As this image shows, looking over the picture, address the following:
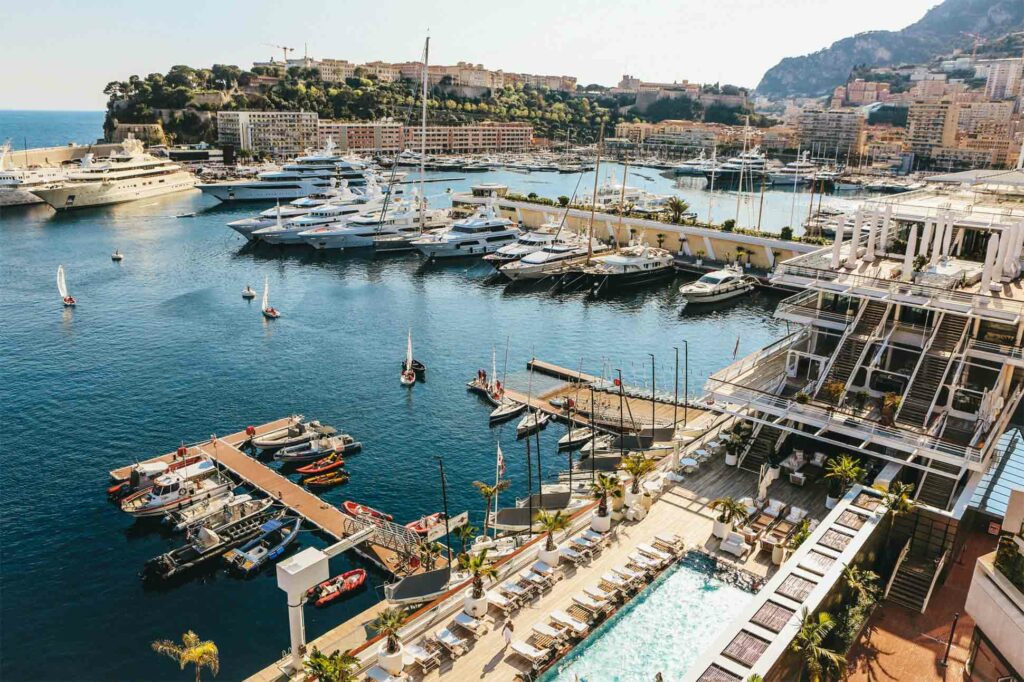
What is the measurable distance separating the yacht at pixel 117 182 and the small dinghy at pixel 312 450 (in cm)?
10515

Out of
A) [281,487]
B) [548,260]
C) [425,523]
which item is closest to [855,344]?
[425,523]

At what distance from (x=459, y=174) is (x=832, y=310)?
170m

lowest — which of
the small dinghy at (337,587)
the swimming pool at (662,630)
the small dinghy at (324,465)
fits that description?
the small dinghy at (337,587)

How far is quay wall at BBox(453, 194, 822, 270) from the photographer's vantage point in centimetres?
7706

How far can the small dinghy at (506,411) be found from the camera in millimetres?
43438

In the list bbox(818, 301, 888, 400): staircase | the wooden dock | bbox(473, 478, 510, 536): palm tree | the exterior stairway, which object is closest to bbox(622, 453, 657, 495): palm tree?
bbox(473, 478, 510, 536): palm tree

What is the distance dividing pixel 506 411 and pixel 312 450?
11.4 metres

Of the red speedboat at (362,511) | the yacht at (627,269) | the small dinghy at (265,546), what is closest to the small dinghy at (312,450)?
the red speedboat at (362,511)

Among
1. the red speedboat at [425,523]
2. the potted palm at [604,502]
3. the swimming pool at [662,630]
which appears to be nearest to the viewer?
the swimming pool at [662,630]

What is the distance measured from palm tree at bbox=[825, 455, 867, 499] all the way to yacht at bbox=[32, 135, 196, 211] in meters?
129

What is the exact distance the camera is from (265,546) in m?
30.9

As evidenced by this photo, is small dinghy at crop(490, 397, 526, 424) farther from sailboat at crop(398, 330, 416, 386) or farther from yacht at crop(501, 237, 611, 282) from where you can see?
yacht at crop(501, 237, 611, 282)

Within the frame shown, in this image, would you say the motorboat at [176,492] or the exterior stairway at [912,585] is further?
the motorboat at [176,492]

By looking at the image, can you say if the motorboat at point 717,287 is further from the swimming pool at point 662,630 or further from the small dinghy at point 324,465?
the swimming pool at point 662,630
